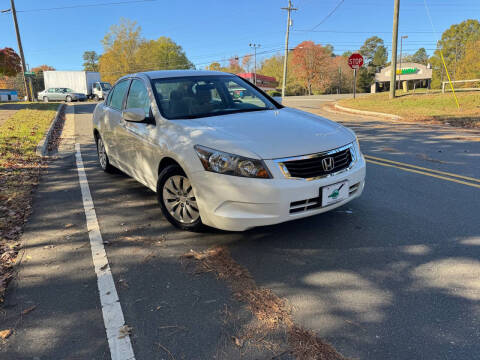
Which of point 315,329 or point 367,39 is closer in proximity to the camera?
point 315,329

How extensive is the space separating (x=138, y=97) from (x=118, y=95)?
96 centimetres

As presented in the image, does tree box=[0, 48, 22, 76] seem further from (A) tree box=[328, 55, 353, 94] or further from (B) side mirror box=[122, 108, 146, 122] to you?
(A) tree box=[328, 55, 353, 94]

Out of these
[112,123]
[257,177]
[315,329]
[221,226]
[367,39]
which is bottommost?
[315,329]

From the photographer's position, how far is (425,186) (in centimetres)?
511

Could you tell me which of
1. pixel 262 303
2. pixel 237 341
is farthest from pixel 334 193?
pixel 237 341

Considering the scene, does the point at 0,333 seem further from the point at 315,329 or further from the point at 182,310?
the point at 315,329

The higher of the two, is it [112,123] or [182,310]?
[112,123]

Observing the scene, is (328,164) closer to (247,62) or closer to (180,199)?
(180,199)

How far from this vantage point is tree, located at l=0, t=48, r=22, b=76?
1261 inches

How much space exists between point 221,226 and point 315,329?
126 cm

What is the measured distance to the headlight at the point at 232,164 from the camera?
3.06m

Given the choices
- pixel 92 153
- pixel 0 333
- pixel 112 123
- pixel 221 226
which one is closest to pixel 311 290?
pixel 221 226

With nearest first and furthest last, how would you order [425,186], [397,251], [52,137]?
[397,251], [425,186], [52,137]

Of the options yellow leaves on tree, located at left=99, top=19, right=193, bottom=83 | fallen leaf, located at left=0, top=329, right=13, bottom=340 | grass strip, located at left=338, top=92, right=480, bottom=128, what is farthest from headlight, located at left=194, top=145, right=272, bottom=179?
yellow leaves on tree, located at left=99, top=19, right=193, bottom=83
